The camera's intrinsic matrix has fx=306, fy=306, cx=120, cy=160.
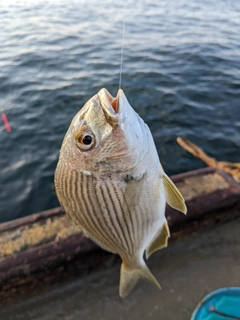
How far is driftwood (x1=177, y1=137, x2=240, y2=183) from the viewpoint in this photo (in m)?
4.14

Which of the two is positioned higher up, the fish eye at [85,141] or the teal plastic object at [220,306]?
the fish eye at [85,141]

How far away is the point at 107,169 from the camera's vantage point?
1.72 metres

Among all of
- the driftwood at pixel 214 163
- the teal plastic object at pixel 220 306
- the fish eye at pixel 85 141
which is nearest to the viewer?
the fish eye at pixel 85 141

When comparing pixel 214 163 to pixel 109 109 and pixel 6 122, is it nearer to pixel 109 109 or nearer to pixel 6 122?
pixel 109 109

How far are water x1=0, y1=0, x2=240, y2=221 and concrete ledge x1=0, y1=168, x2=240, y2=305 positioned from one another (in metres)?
1.48

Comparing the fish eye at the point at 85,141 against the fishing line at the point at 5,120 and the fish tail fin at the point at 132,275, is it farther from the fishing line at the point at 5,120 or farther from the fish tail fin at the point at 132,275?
the fishing line at the point at 5,120

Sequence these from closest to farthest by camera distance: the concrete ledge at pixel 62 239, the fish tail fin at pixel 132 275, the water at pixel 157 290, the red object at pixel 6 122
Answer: the fish tail fin at pixel 132 275 → the concrete ledge at pixel 62 239 → the water at pixel 157 290 → the red object at pixel 6 122

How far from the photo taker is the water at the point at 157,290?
293 cm

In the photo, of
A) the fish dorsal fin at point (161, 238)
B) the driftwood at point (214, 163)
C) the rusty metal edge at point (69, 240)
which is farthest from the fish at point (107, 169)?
the driftwood at point (214, 163)

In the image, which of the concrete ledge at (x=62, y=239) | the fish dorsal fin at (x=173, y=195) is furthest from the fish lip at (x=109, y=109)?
the concrete ledge at (x=62, y=239)

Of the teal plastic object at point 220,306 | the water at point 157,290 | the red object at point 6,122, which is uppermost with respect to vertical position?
the red object at point 6,122

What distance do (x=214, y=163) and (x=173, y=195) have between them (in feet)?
9.29

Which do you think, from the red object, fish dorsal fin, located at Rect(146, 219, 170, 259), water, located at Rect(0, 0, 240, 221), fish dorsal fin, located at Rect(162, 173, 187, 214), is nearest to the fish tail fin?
fish dorsal fin, located at Rect(146, 219, 170, 259)

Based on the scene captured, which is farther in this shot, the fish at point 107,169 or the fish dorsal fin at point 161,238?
the fish dorsal fin at point 161,238
